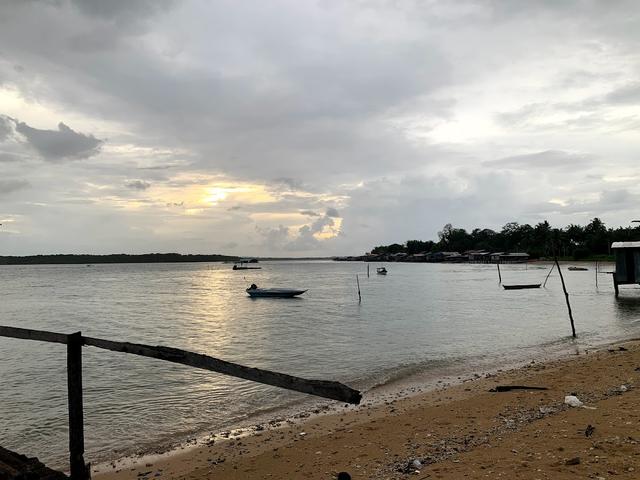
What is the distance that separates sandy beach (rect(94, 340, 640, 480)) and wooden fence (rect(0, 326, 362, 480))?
7.39ft

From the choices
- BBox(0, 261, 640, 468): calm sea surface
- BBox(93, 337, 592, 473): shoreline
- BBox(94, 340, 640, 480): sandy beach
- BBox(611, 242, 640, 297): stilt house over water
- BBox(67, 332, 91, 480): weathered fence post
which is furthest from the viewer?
BBox(611, 242, 640, 297): stilt house over water

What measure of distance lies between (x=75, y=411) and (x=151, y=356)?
5.35 ft

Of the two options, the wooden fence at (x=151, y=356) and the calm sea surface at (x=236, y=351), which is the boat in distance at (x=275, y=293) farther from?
the wooden fence at (x=151, y=356)

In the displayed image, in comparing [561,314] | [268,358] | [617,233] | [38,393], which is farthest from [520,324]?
[617,233]

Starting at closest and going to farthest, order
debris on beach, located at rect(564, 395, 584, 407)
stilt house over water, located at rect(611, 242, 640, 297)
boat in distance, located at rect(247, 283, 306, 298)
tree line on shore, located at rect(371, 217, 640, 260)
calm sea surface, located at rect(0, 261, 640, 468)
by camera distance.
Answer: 1. debris on beach, located at rect(564, 395, 584, 407)
2. calm sea surface, located at rect(0, 261, 640, 468)
3. stilt house over water, located at rect(611, 242, 640, 297)
4. boat in distance, located at rect(247, 283, 306, 298)
5. tree line on shore, located at rect(371, 217, 640, 260)

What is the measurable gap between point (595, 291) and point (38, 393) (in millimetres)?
52047

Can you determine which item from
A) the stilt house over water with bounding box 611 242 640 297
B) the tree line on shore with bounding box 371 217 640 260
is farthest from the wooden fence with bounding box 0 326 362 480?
the tree line on shore with bounding box 371 217 640 260

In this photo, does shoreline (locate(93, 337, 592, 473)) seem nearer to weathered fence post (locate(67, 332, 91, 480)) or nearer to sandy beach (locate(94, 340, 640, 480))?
sandy beach (locate(94, 340, 640, 480))

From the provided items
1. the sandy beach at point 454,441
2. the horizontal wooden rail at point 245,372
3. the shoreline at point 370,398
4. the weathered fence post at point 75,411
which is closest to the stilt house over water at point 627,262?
the shoreline at point 370,398

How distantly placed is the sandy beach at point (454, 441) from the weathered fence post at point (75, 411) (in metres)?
2.29

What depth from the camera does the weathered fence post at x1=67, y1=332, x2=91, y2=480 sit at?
579cm

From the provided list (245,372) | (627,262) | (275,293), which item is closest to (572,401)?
(245,372)

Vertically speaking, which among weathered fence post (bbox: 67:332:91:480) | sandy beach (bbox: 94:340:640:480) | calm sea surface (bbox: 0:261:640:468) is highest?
weathered fence post (bbox: 67:332:91:480)

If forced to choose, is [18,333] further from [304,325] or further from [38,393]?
[304,325]
